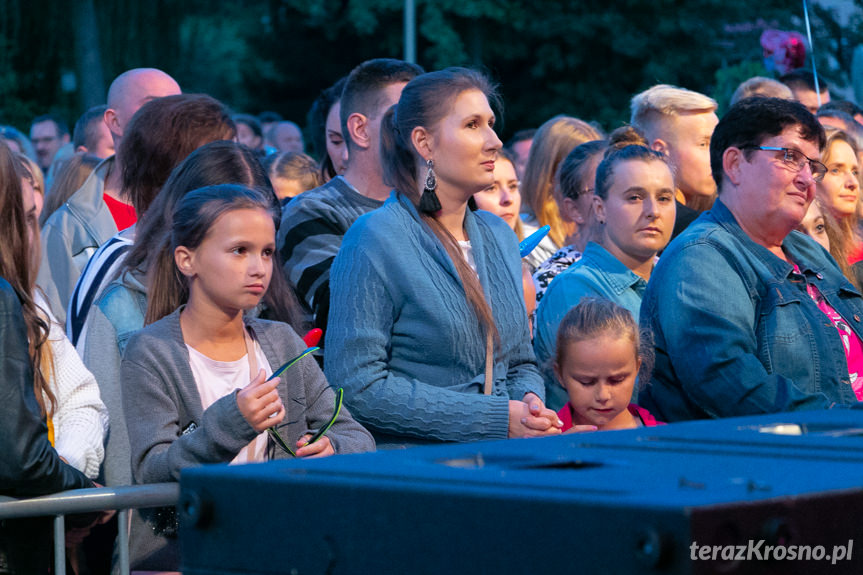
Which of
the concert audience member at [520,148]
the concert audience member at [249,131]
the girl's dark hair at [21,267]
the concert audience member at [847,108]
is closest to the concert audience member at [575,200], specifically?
the girl's dark hair at [21,267]

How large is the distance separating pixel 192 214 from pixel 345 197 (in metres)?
1.53

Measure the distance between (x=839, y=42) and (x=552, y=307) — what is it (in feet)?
21.2

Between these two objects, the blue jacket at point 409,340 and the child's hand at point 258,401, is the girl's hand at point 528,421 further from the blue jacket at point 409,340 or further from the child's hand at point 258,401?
the child's hand at point 258,401

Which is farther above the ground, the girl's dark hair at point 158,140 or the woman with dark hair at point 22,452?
the girl's dark hair at point 158,140

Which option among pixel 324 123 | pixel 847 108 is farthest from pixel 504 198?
pixel 847 108

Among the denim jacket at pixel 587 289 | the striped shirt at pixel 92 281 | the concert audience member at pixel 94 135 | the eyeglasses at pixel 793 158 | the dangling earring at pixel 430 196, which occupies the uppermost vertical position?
the eyeglasses at pixel 793 158

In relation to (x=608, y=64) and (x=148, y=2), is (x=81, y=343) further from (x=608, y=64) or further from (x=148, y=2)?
(x=608, y=64)

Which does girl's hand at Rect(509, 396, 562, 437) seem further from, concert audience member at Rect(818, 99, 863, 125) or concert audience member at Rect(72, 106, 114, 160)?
concert audience member at Rect(818, 99, 863, 125)

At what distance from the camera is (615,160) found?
5359 mm

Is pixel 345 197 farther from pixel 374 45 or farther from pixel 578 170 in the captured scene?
pixel 374 45

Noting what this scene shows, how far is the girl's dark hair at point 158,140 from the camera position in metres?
4.71

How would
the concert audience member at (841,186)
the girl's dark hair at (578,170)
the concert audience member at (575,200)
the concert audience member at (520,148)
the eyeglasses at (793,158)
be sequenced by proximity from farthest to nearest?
the concert audience member at (520,148) → the concert audience member at (841,186) → the girl's dark hair at (578,170) → the concert audience member at (575,200) → the eyeglasses at (793,158)

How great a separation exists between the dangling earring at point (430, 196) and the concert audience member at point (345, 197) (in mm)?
830

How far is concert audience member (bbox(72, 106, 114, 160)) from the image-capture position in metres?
8.46
